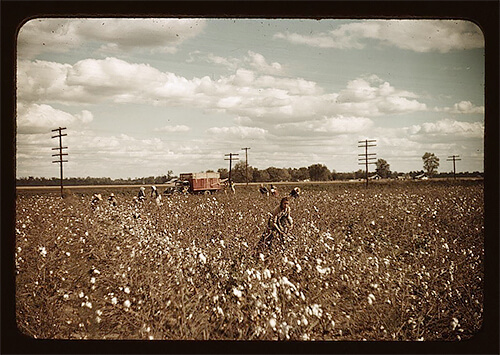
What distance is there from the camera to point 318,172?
4699 mm

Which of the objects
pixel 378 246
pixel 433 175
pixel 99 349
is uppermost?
pixel 433 175

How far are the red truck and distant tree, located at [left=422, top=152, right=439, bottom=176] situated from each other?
1942mm

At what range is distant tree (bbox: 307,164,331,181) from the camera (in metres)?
4.69

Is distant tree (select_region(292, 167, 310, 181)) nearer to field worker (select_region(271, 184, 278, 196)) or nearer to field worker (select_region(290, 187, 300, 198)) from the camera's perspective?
field worker (select_region(290, 187, 300, 198))

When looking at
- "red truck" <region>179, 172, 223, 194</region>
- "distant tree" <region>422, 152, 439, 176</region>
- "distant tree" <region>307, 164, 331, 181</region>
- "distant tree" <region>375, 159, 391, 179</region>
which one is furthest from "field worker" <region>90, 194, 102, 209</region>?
"distant tree" <region>422, 152, 439, 176</region>

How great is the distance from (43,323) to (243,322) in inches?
70.5

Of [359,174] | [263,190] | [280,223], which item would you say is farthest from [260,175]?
[359,174]

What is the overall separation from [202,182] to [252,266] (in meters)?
0.94

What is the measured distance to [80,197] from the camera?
15.3 ft

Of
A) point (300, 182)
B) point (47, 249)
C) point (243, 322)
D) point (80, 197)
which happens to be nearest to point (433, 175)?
point (300, 182)

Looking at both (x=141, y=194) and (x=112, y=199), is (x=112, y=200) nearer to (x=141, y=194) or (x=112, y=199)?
(x=112, y=199)

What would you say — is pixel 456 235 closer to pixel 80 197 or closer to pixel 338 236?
pixel 338 236

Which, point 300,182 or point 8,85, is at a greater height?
point 8,85

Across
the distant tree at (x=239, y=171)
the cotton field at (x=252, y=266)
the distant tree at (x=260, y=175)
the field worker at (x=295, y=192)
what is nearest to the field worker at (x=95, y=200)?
the cotton field at (x=252, y=266)
